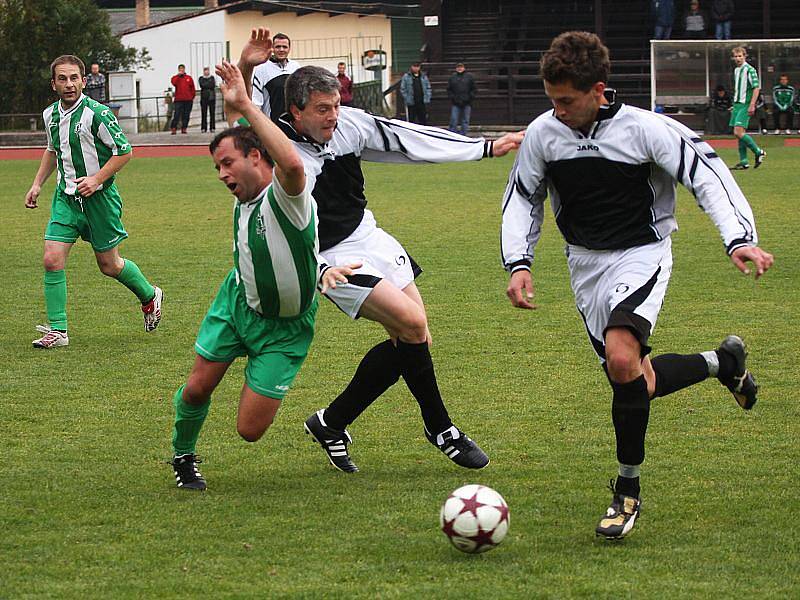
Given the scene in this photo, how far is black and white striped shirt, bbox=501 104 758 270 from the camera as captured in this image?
14.8 ft

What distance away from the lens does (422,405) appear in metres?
5.36

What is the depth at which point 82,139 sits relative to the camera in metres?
8.29

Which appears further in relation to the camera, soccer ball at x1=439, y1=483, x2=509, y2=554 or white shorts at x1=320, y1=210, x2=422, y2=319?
white shorts at x1=320, y1=210, x2=422, y2=319

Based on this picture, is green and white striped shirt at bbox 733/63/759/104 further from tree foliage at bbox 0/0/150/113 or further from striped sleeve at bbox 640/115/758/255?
tree foliage at bbox 0/0/150/113

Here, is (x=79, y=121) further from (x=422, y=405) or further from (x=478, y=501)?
(x=478, y=501)

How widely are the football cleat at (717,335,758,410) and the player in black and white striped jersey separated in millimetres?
550

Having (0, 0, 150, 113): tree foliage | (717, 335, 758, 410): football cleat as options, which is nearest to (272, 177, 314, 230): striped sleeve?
(717, 335, 758, 410): football cleat

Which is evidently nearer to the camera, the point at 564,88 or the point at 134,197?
the point at 564,88

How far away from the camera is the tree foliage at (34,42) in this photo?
33.8m

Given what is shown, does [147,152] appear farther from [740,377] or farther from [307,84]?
[740,377]

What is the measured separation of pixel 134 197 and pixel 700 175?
47.0 ft

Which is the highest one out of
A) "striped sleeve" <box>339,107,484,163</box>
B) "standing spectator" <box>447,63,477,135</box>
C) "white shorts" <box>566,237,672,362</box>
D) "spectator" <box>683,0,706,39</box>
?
"spectator" <box>683,0,706,39</box>

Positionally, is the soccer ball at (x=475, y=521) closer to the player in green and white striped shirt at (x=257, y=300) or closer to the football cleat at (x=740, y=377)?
the player in green and white striped shirt at (x=257, y=300)

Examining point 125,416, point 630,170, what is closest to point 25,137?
point 125,416
